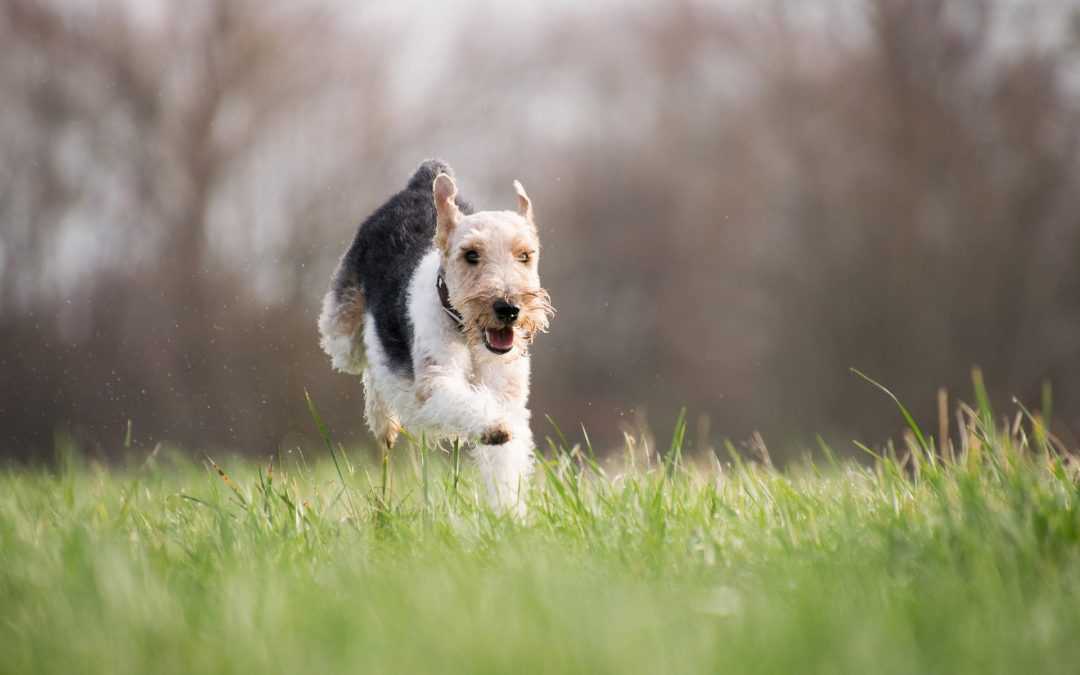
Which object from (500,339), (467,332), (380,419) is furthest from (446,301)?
(380,419)

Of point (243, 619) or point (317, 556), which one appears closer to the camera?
point (243, 619)

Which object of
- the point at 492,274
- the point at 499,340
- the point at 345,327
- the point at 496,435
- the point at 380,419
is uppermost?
the point at 492,274

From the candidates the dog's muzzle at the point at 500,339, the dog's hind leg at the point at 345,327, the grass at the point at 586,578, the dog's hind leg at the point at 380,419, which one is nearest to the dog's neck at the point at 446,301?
the dog's muzzle at the point at 500,339

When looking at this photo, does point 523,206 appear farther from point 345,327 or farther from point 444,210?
point 345,327

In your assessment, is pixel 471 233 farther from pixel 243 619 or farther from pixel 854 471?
pixel 243 619

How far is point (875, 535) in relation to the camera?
8.68 feet

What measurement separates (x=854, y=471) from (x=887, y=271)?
11244 mm

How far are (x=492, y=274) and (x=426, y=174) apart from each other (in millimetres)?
1607

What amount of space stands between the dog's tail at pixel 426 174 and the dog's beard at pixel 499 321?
146 centimetres

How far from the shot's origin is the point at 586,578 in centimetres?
238

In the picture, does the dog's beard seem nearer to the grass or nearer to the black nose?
the black nose

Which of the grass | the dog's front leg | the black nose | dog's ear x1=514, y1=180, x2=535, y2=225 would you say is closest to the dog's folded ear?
dog's ear x1=514, y1=180, x2=535, y2=225

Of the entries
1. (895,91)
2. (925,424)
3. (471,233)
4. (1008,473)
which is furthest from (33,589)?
(895,91)

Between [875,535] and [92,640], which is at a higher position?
[92,640]
